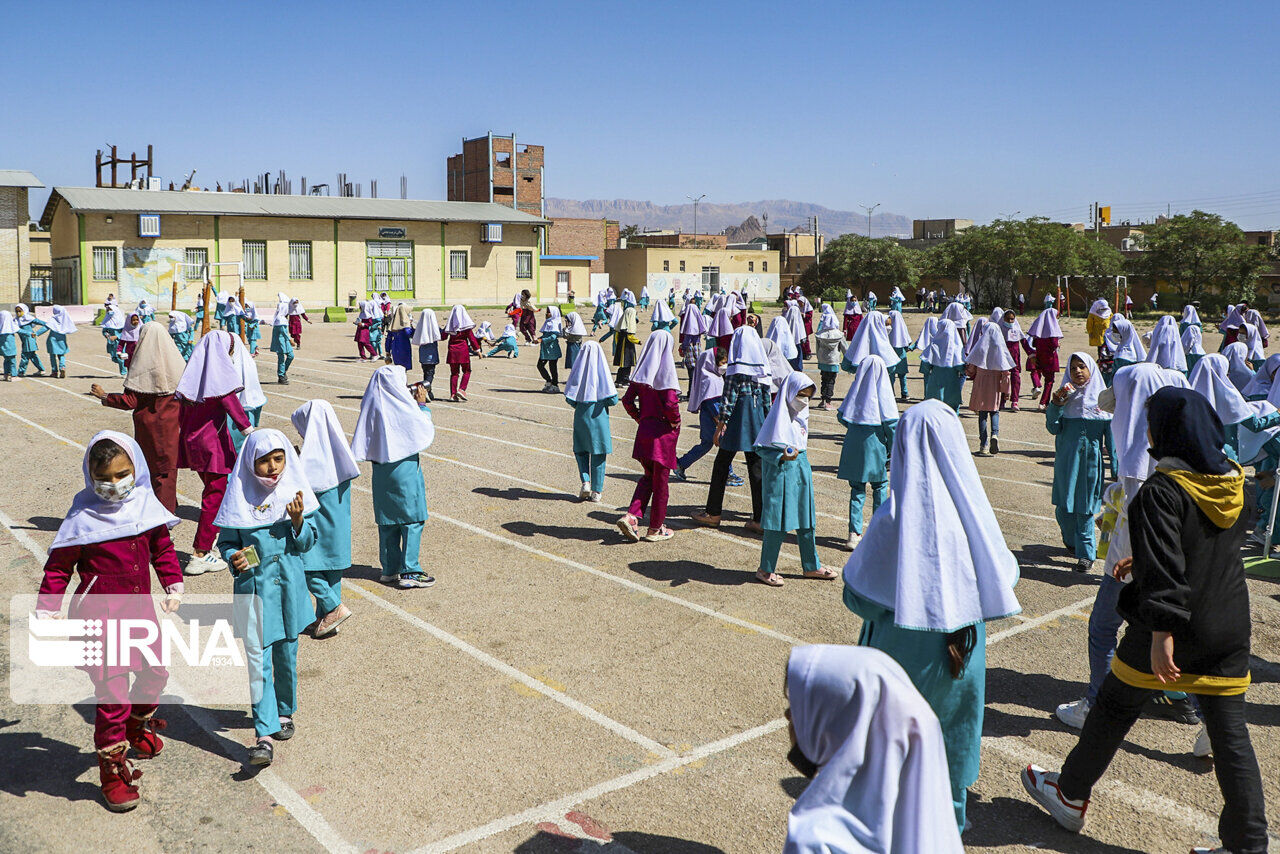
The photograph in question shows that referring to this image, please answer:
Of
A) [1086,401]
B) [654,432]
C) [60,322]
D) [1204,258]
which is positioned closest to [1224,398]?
[1086,401]

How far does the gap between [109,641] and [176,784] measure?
835 mm

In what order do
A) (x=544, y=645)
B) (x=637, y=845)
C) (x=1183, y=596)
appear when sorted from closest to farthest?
(x=1183, y=596), (x=637, y=845), (x=544, y=645)

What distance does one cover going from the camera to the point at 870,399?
9.45 m

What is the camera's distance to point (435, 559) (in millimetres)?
9359

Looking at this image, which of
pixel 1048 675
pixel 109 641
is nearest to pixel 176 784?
pixel 109 641

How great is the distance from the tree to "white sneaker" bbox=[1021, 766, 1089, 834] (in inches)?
2301

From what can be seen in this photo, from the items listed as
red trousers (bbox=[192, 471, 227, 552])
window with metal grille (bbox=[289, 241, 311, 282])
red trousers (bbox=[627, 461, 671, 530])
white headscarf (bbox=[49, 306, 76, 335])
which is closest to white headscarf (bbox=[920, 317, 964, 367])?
red trousers (bbox=[627, 461, 671, 530])

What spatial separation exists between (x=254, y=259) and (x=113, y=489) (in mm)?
50606

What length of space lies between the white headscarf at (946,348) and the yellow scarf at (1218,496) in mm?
13064

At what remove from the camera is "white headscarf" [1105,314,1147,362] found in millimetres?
16906

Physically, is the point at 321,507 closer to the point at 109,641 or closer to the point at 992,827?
the point at 109,641

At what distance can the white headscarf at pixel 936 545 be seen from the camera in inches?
152

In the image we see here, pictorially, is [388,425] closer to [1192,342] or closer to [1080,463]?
[1080,463]

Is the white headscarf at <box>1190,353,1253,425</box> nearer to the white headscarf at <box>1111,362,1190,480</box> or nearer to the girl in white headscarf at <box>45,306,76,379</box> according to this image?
the white headscarf at <box>1111,362,1190,480</box>
